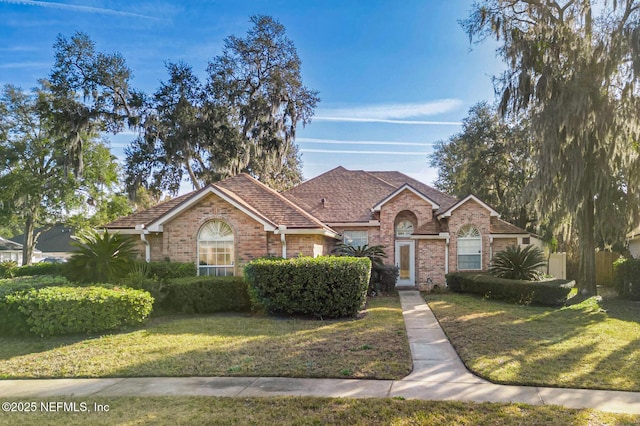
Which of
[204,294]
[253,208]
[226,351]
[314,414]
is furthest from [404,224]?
[314,414]

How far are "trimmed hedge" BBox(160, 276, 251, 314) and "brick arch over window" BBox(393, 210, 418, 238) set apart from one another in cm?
964

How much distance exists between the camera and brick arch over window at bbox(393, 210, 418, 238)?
1992 centimetres

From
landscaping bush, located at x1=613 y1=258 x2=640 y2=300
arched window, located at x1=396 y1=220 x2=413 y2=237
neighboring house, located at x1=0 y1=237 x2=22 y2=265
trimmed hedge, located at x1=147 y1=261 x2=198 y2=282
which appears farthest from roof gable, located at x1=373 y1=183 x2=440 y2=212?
neighboring house, located at x1=0 y1=237 x2=22 y2=265

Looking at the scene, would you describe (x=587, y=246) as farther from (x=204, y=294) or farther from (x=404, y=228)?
(x=204, y=294)

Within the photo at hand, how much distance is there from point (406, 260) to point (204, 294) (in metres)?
10.8

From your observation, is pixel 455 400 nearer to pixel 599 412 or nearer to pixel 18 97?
pixel 599 412

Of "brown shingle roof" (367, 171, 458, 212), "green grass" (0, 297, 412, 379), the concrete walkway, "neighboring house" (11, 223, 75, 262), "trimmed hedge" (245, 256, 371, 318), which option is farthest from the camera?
"neighboring house" (11, 223, 75, 262)

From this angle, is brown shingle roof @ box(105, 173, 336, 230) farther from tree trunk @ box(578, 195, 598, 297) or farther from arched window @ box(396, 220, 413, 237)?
tree trunk @ box(578, 195, 598, 297)

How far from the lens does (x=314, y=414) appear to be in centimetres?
492

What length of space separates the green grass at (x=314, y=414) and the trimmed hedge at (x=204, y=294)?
6.80 metres

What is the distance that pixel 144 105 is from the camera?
78.0 feet

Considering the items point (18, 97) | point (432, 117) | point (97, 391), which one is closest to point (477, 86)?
point (432, 117)

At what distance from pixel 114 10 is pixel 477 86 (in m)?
14.7

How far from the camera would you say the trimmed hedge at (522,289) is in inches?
549
